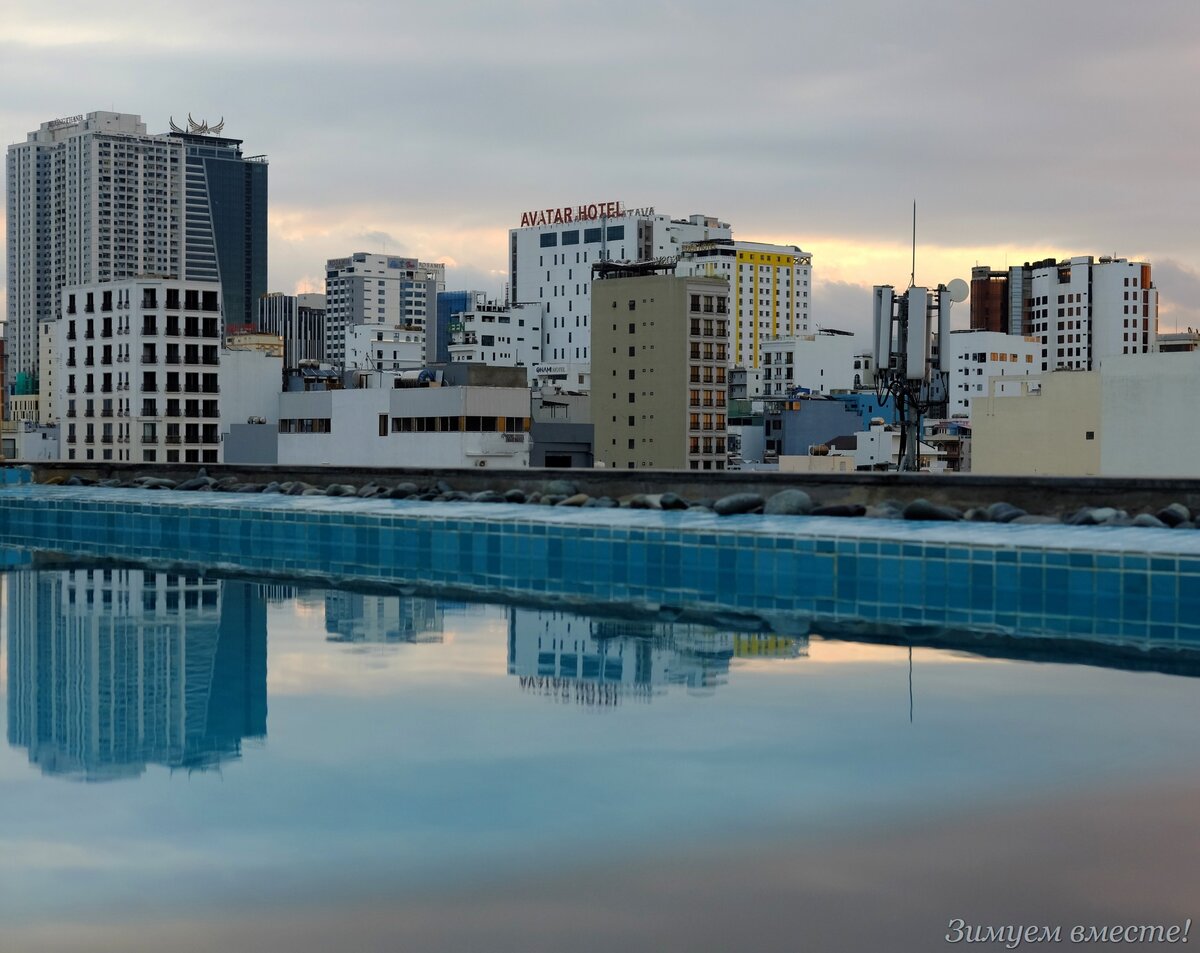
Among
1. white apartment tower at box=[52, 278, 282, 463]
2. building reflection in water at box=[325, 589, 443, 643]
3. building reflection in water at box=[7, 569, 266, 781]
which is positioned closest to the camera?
building reflection in water at box=[7, 569, 266, 781]

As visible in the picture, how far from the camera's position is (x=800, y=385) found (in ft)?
488

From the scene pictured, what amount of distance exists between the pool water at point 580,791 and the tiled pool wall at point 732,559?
0.67m

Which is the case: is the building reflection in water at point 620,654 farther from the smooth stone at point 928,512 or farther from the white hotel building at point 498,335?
the white hotel building at point 498,335

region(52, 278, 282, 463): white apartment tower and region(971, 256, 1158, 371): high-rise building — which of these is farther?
region(971, 256, 1158, 371): high-rise building

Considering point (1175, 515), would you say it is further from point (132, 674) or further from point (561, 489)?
point (132, 674)

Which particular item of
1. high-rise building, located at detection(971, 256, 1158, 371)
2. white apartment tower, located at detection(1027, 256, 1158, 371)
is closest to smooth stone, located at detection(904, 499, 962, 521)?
high-rise building, located at detection(971, 256, 1158, 371)

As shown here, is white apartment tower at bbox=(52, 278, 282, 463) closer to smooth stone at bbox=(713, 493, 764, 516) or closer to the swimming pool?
the swimming pool

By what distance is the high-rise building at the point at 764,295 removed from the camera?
18350 centimetres

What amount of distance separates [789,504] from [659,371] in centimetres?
8039

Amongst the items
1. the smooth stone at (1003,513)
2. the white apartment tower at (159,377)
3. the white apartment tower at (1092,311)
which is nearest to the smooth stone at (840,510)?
the smooth stone at (1003,513)

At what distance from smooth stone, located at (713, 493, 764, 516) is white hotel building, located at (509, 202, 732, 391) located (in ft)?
423

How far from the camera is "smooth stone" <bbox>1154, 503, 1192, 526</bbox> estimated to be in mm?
13750

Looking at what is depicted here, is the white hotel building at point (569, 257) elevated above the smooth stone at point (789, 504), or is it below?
above

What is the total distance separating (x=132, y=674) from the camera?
988cm
